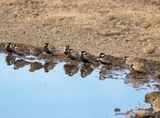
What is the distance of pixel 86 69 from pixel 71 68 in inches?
15.3

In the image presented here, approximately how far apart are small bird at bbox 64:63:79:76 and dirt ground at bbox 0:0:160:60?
102 centimetres

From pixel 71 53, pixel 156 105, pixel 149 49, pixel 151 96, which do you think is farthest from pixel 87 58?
pixel 156 105

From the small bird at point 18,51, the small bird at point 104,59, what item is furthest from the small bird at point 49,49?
the small bird at point 104,59

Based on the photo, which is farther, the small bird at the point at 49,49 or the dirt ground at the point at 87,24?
the dirt ground at the point at 87,24

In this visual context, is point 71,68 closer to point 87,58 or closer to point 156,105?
point 87,58

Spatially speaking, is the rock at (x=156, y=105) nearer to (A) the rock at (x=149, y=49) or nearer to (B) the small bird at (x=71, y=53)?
(A) the rock at (x=149, y=49)

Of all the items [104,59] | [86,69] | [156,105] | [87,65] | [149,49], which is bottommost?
[156,105]

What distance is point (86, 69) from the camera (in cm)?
1495

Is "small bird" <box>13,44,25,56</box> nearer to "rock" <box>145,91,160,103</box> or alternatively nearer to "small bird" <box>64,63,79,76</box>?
"small bird" <box>64,63,79,76</box>

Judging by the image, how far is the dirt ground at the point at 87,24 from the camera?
16.5 metres

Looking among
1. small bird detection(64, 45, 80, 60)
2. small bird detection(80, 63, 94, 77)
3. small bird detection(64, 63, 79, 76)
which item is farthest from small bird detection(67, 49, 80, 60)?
small bird detection(80, 63, 94, 77)

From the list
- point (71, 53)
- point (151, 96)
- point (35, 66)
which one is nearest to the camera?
point (151, 96)

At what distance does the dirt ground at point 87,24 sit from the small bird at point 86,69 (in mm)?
986

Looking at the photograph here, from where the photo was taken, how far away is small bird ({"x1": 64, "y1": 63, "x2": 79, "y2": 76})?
1487cm
